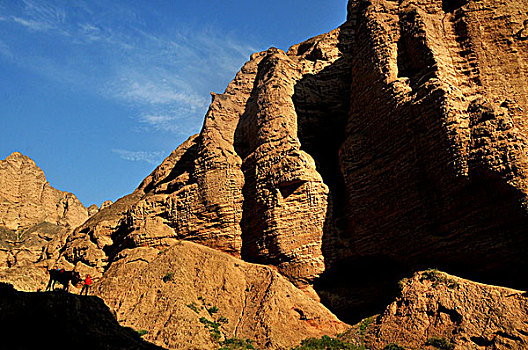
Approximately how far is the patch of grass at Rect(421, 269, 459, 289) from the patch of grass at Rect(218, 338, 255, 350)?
897 centimetres

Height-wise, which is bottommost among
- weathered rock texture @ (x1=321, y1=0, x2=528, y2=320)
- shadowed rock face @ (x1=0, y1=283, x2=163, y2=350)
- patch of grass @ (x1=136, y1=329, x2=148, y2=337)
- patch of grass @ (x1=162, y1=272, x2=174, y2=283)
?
shadowed rock face @ (x1=0, y1=283, x2=163, y2=350)

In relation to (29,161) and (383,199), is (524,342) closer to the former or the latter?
(383,199)

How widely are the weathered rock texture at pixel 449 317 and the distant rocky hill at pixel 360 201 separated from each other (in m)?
0.08

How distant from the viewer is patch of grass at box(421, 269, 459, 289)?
1962 centimetres

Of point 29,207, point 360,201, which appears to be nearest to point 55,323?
point 360,201

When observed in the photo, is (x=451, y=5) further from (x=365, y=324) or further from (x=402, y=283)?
(x=365, y=324)

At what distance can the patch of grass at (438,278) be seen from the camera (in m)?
19.6

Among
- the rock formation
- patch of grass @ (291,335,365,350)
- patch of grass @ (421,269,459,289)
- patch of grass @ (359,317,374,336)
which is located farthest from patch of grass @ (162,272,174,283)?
the rock formation

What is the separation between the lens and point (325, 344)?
21609mm

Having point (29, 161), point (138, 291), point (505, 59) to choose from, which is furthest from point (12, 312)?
point (29, 161)

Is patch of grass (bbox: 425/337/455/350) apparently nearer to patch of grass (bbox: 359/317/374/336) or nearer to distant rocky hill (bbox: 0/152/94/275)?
patch of grass (bbox: 359/317/374/336)

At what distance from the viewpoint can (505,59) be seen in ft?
79.5

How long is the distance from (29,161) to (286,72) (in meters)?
41.9

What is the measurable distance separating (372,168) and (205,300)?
39.5 ft
